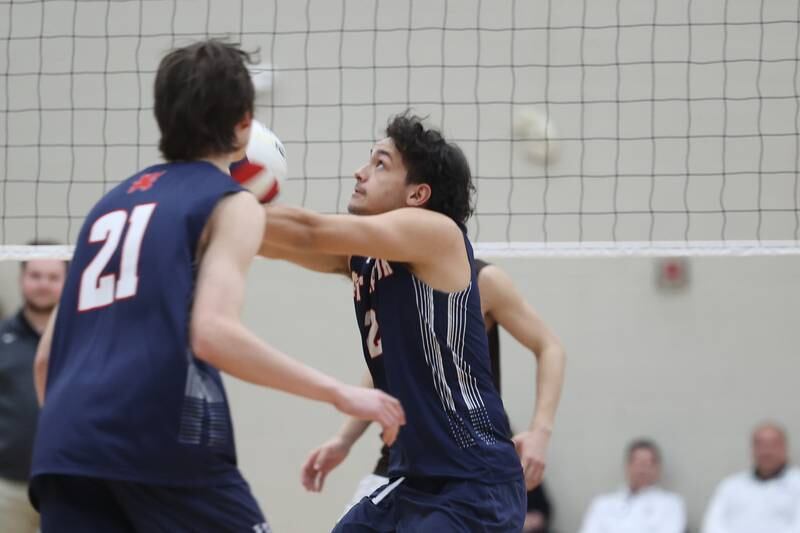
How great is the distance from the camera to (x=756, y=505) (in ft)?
25.6

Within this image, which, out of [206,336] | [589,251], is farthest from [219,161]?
[589,251]

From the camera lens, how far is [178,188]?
281cm

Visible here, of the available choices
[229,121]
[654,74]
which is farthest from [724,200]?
[229,121]

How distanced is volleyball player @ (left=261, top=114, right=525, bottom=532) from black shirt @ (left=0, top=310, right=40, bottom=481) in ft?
7.11

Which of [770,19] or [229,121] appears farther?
[770,19]

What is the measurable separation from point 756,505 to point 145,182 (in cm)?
583

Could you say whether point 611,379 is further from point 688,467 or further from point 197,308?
point 197,308

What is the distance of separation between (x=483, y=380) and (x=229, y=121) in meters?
1.33

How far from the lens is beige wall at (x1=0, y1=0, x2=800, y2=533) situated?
318 inches

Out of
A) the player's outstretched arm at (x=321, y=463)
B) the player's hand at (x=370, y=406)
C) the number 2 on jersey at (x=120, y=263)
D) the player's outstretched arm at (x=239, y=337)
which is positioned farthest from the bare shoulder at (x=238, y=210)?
the player's outstretched arm at (x=321, y=463)

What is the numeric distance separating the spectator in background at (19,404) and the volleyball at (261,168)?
2137mm

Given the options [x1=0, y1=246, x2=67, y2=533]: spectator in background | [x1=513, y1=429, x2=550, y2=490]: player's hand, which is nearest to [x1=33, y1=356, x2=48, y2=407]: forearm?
[x1=513, y1=429, x2=550, y2=490]: player's hand

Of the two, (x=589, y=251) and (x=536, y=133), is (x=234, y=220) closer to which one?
(x=589, y=251)

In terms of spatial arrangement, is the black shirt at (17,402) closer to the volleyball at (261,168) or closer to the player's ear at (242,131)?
the volleyball at (261,168)
